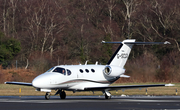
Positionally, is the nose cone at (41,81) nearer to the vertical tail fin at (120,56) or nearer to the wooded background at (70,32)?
the vertical tail fin at (120,56)

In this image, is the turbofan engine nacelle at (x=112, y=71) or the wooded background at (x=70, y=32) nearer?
the turbofan engine nacelle at (x=112, y=71)

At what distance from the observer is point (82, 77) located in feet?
93.6

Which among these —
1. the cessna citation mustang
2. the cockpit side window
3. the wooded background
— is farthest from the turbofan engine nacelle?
the wooded background

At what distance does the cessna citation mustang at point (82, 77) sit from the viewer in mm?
26797

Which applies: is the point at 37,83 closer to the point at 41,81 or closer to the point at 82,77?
the point at 41,81

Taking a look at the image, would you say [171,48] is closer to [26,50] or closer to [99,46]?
[99,46]

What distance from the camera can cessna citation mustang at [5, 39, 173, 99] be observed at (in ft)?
87.9

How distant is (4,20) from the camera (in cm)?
7250
